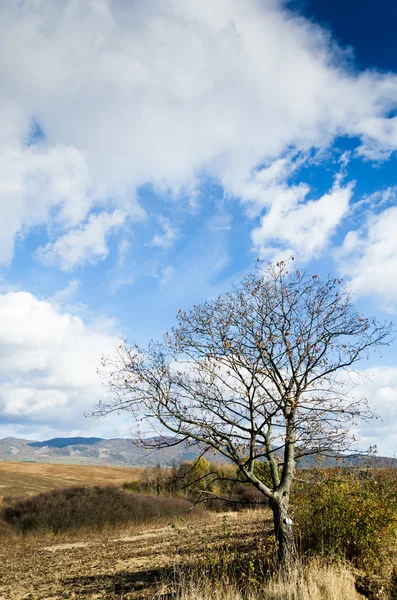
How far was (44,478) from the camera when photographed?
108 metres

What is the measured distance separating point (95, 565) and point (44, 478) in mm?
99500

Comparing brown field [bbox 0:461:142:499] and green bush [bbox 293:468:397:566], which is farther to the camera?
brown field [bbox 0:461:142:499]

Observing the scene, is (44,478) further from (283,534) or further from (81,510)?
(283,534)

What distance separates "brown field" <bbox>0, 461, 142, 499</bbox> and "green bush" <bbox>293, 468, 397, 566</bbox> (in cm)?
5922

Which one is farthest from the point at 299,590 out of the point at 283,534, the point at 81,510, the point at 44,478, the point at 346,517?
the point at 44,478

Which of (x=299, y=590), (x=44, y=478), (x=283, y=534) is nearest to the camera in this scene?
(x=299, y=590)

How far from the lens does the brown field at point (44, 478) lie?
270 ft

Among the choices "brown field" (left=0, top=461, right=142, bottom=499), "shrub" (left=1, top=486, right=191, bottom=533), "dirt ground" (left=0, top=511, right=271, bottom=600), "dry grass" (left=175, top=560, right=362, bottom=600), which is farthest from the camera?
"brown field" (left=0, top=461, right=142, bottom=499)

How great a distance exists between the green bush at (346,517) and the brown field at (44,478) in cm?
5922

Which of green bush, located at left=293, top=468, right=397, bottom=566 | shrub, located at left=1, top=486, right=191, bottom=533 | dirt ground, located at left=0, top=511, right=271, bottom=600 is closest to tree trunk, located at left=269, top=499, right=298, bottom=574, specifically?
green bush, located at left=293, top=468, right=397, bottom=566

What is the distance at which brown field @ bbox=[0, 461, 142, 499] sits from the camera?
82.4 meters

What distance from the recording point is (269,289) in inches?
Result: 499

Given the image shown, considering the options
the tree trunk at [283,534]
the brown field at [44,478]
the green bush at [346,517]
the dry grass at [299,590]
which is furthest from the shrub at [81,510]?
the dry grass at [299,590]

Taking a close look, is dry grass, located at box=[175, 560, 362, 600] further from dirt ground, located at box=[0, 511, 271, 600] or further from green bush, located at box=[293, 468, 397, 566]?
green bush, located at box=[293, 468, 397, 566]
